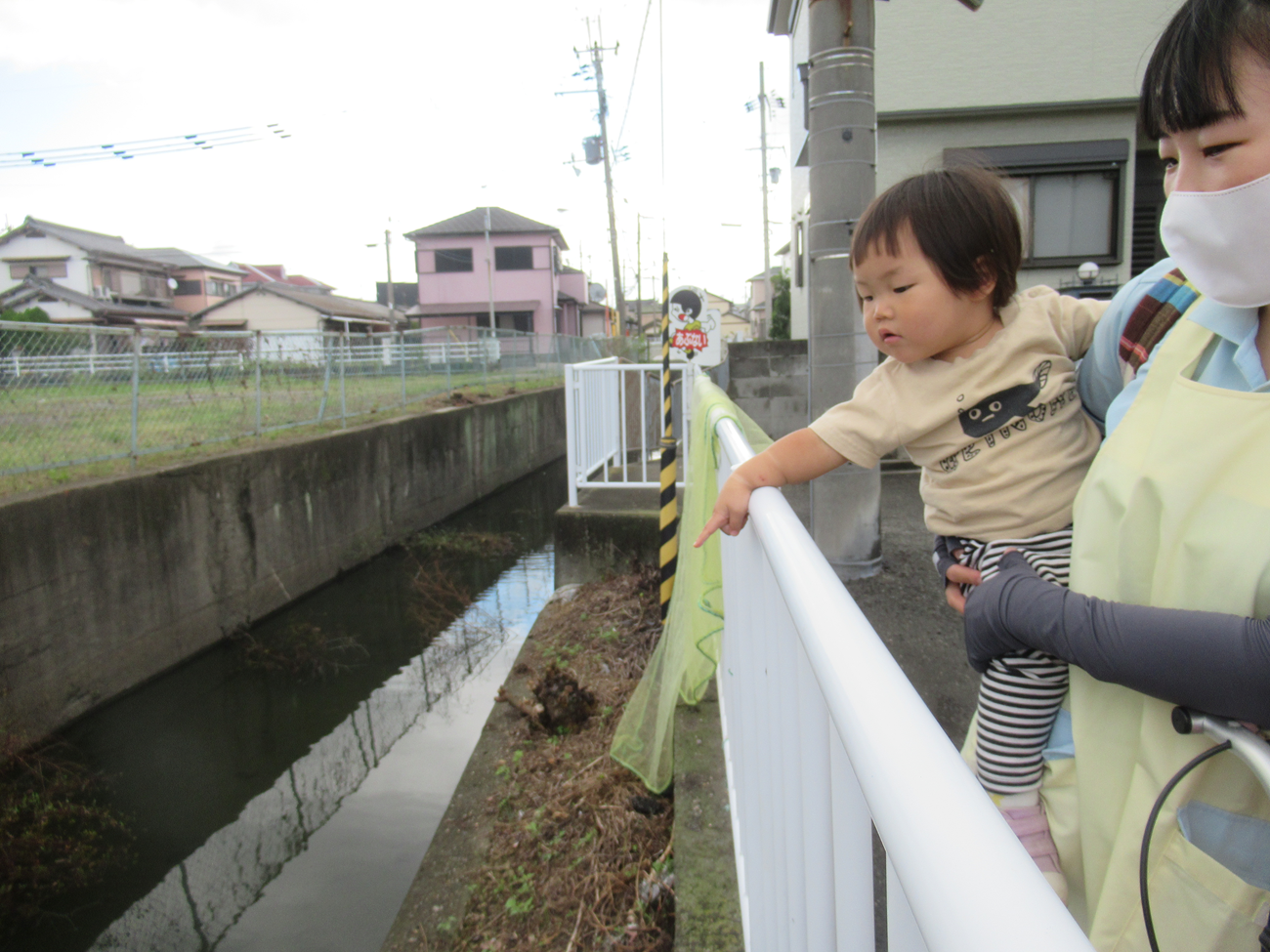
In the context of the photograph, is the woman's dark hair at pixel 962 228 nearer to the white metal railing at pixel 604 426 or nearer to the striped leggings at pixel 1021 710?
the striped leggings at pixel 1021 710

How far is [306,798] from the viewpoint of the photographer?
458 cm

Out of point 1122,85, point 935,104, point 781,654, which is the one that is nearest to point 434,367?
point 935,104

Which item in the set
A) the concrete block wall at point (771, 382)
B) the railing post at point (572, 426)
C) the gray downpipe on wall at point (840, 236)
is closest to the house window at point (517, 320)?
the concrete block wall at point (771, 382)

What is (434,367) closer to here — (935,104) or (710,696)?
(935,104)

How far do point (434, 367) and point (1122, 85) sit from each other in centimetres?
1042

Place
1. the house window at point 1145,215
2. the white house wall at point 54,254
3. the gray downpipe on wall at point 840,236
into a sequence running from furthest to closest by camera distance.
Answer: the white house wall at point 54,254 → the house window at point 1145,215 → the gray downpipe on wall at point 840,236

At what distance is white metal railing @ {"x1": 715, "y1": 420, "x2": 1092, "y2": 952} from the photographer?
0.40m

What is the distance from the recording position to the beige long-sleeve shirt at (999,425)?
116 centimetres

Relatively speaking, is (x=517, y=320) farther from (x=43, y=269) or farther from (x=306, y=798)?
(x=306, y=798)

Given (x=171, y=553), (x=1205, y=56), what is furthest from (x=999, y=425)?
(x=171, y=553)

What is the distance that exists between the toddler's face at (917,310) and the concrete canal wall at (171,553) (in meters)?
5.59

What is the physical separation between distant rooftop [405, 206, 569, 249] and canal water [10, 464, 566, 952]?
2811 centimetres

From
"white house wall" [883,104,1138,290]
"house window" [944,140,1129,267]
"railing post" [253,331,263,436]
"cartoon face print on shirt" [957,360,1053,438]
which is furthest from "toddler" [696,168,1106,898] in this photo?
"house window" [944,140,1129,267]

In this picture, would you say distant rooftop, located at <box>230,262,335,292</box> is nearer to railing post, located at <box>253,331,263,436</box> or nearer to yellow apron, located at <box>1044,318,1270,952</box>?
railing post, located at <box>253,331,263,436</box>
